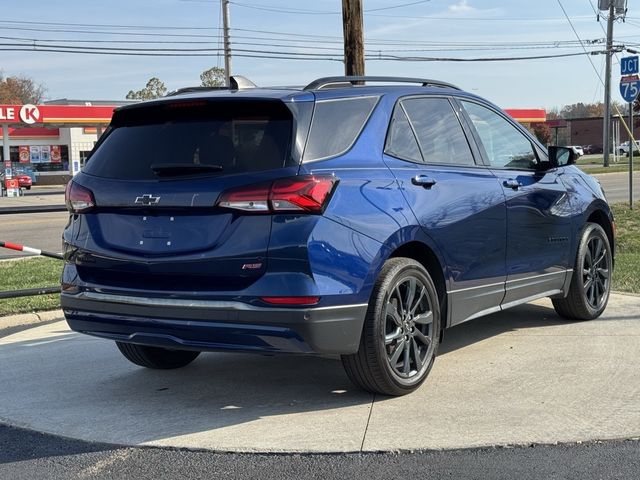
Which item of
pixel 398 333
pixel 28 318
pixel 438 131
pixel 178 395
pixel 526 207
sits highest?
pixel 438 131

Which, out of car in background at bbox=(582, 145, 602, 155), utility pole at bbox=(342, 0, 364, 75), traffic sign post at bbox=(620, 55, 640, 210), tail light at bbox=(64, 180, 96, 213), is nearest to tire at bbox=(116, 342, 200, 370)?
tail light at bbox=(64, 180, 96, 213)

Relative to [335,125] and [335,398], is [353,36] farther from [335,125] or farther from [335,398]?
[335,398]

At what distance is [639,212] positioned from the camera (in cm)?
1491

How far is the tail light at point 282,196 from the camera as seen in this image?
4133mm

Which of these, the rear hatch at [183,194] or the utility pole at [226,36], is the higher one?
the utility pole at [226,36]

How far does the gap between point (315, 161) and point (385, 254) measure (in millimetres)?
679

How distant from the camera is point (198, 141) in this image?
14.9 feet

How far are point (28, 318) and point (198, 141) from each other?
4.17m

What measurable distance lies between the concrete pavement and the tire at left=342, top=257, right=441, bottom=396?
155mm

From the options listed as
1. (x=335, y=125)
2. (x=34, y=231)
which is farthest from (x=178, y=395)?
(x=34, y=231)

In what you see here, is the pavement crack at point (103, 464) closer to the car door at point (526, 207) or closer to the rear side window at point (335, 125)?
the rear side window at point (335, 125)

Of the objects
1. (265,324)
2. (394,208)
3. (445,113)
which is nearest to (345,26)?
(445,113)

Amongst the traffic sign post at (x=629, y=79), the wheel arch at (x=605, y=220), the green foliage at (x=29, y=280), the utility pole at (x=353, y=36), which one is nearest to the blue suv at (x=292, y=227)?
the wheel arch at (x=605, y=220)

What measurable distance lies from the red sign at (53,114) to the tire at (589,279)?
42.7 meters
